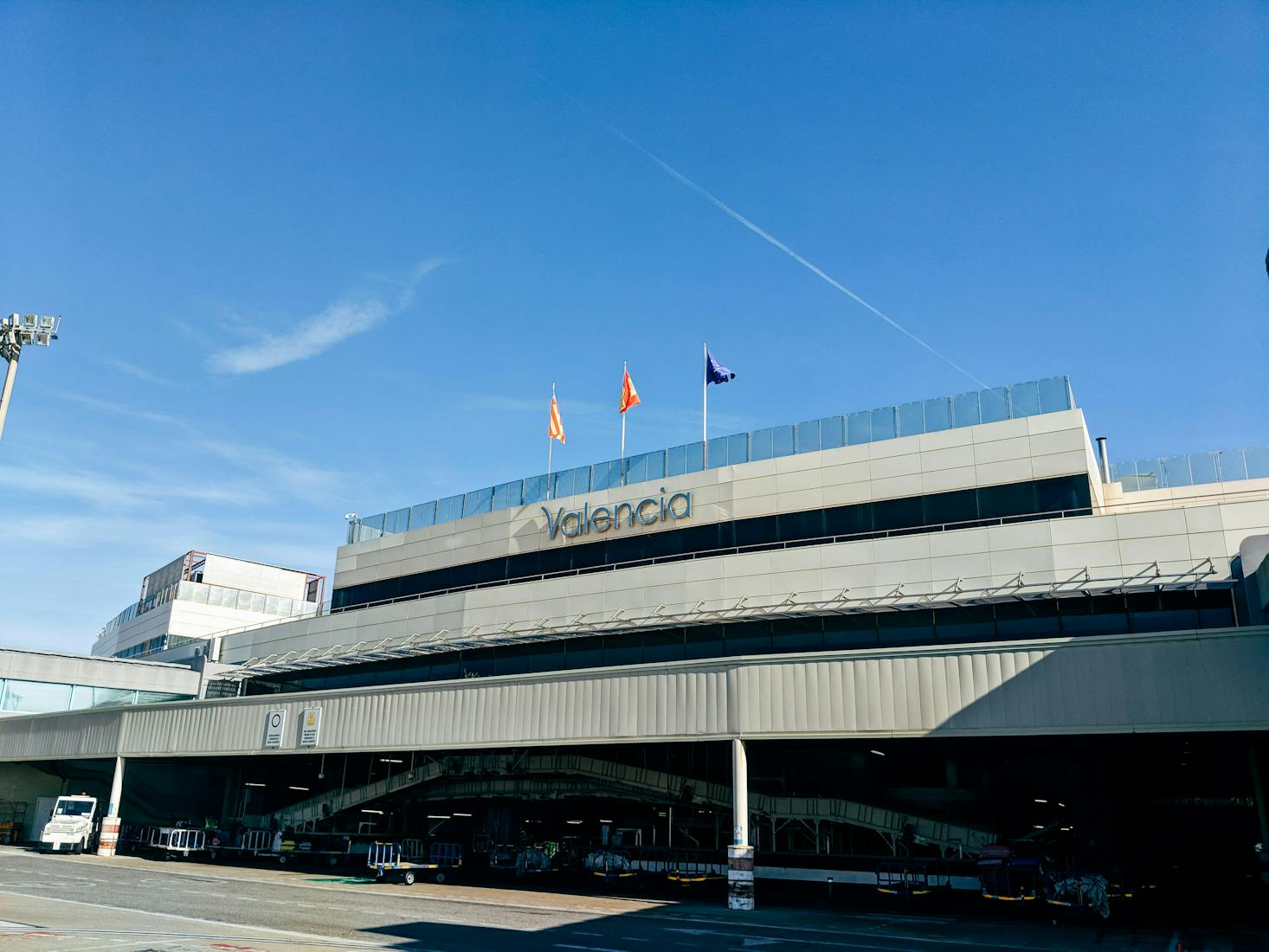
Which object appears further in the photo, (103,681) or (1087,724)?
(103,681)

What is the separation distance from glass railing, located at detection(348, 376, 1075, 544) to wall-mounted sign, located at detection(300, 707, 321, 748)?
16.7 m

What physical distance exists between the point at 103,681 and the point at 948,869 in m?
57.8

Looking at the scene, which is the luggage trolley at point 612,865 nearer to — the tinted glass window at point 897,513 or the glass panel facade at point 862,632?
the glass panel facade at point 862,632

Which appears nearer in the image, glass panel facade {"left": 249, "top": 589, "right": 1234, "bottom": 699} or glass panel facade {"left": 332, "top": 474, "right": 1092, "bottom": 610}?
glass panel facade {"left": 249, "top": 589, "right": 1234, "bottom": 699}

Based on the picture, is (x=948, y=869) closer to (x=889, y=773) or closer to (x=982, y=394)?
(x=889, y=773)

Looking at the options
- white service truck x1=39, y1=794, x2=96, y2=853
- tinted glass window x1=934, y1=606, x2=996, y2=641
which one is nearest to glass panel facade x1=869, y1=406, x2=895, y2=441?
tinted glass window x1=934, y1=606, x2=996, y2=641

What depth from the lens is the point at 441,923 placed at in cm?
2753

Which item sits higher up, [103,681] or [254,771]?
[103,681]

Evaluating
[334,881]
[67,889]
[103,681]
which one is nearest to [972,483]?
[334,881]

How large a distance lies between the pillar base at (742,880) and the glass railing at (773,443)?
21.9m

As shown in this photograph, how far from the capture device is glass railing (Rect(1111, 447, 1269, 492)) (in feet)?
145

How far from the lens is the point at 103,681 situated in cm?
6875

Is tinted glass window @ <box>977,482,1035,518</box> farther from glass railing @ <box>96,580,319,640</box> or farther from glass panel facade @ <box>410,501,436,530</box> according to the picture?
glass railing @ <box>96,580,319,640</box>

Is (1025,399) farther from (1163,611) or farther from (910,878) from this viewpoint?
(910,878)
